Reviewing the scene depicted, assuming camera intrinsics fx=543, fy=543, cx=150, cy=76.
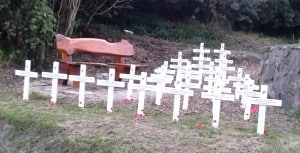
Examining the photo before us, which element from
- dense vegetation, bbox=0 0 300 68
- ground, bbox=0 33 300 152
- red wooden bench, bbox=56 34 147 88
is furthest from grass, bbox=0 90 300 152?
dense vegetation, bbox=0 0 300 68

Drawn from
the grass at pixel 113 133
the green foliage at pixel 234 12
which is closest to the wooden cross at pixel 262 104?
the grass at pixel 113 133

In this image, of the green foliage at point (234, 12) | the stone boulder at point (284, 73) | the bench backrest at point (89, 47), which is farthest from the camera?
the green foliage at point (234, 12)

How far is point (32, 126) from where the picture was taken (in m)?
6.15

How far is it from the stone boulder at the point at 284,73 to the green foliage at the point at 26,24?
13.9 ft

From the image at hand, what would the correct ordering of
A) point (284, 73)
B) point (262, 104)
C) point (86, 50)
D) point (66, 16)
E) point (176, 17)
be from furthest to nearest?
point (176, 17), point (66, 16), point (86, 50), point (284, 73), point (262, 104)

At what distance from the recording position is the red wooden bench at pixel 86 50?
9523 mm

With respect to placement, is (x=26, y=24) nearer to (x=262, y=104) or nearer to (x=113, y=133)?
(x=113, y=133)

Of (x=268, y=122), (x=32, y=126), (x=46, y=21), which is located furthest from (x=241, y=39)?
(x=32, y=126)

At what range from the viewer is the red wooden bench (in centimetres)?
952

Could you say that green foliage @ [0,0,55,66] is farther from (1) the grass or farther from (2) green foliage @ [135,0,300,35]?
(2) green foliage @ [135,0,300,35]

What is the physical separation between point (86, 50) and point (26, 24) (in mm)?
1433

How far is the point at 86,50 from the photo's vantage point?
9.92m

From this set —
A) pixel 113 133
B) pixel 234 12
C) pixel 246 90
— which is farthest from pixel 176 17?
pixel 113 133

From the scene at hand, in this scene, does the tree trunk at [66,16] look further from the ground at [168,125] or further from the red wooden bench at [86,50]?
the ground at [168,125]
